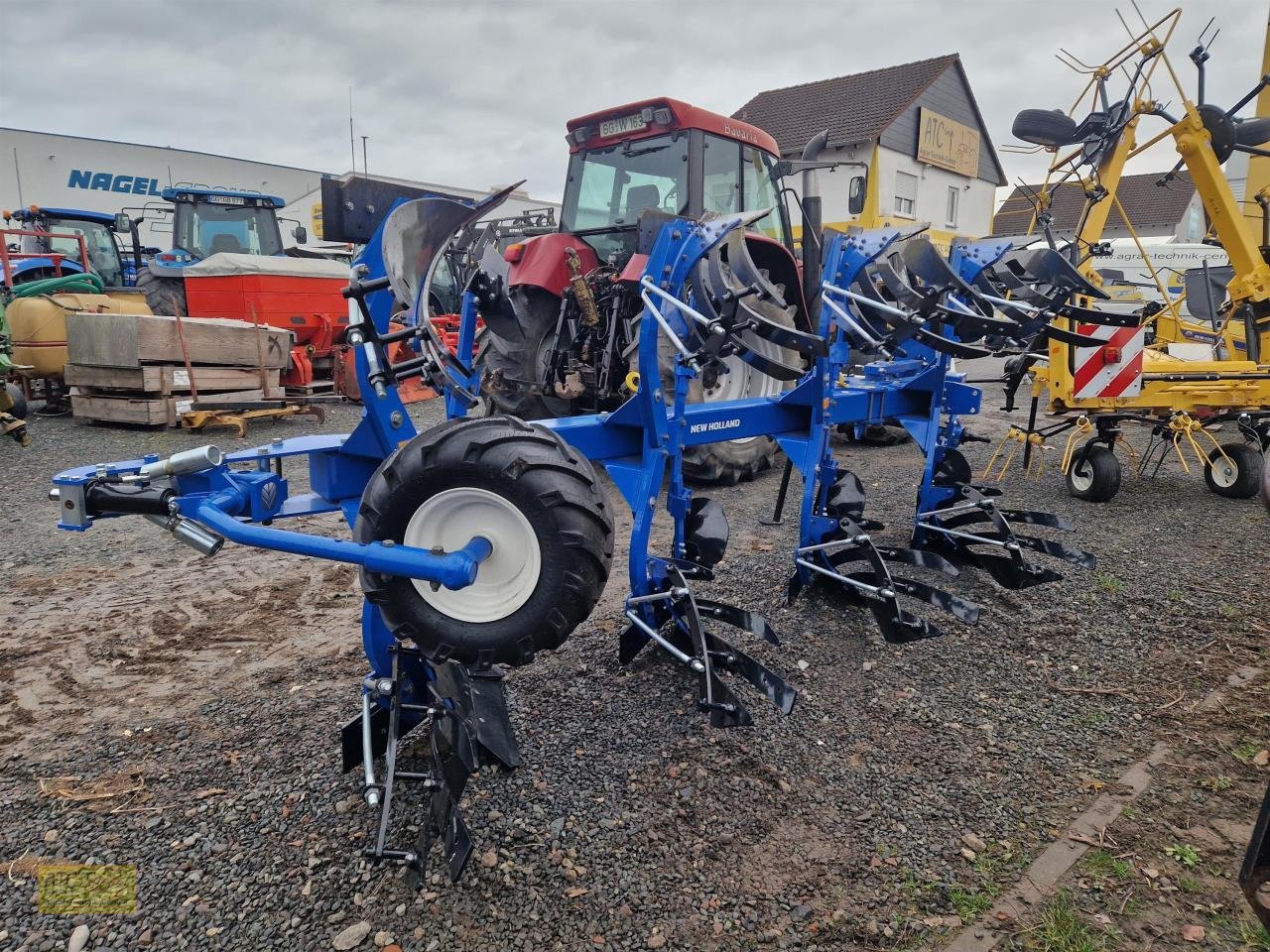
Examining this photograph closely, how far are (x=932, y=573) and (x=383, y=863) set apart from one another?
324cm

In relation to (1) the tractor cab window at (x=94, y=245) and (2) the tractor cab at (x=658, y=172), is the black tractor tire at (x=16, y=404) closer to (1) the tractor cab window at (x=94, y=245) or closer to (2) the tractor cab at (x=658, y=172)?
(1) the tractor cab window at (x=94, y=245)

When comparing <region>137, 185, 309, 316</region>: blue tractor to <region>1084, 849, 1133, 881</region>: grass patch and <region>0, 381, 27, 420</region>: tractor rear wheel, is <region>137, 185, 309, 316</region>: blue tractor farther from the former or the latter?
<region>1084, 849, 1133, 881</region>: grass patch

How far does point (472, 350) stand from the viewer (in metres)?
5.53

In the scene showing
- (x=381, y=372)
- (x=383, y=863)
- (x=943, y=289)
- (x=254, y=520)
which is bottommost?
(x=383, y=863)

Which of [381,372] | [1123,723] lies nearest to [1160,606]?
[1123,723]

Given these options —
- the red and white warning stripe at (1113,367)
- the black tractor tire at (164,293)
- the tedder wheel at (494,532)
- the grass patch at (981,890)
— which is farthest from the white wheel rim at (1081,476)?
the black tractor tire at (164,293)

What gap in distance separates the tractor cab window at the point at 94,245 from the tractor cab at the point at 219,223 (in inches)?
42.0

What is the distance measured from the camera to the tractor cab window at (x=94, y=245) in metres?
11.7

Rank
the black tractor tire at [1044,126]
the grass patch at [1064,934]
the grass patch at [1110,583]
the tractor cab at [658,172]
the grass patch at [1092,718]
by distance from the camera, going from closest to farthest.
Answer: the grass patch at [1064,934] → the grass patch at [1092,718] → the grass patch at [1110,583] → the tractor cab at [658,172] → the black tractor tire at [1044,126]

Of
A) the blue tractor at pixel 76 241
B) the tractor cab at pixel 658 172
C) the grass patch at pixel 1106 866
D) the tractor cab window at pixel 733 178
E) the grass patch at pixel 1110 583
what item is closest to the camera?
the grass patch at pixel 1106 866

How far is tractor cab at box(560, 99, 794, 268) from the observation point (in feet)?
17.2

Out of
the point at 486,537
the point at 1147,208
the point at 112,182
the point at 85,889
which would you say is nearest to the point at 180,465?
the point at 486,537

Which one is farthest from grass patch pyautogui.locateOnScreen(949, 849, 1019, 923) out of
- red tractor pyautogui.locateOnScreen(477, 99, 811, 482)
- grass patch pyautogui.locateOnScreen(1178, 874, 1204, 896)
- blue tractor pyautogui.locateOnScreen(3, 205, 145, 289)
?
blue tractor pyautogui.locateOnScreen(3, 205, 145, 289)

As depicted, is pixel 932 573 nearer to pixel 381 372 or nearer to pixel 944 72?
pixel 381 372
